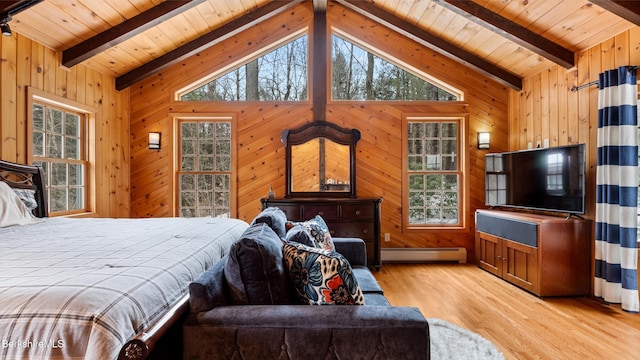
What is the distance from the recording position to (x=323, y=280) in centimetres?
137

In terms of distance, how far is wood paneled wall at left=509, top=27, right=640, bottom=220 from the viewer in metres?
3.05

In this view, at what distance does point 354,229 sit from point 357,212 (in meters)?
0.22

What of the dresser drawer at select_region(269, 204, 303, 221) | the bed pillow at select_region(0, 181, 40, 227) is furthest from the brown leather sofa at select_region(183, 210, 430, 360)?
the dresser drawer at select_region(269, 204, 303, 221)

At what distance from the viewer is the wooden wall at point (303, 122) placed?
4648 mm

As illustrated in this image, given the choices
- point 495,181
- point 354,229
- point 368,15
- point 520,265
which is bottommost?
point 520,265

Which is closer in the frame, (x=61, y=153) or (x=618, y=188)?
(x=618, y=188)

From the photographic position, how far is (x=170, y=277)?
1.32 metres

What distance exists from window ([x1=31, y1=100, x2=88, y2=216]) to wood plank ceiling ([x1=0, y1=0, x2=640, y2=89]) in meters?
0.60

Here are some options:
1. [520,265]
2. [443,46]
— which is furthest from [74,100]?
[520,265]

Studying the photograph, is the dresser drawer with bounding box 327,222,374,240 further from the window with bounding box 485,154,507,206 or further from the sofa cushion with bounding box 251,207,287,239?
the sofa cushion with bounding box 251,207,287,239

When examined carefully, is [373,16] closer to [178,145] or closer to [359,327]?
[178,145]

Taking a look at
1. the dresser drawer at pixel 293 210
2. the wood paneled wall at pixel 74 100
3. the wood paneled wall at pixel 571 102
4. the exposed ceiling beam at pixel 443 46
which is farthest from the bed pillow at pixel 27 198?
the wood paneled wall at pixel 571 102

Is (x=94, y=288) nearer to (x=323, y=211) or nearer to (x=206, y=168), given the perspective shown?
(x=323, y=211)

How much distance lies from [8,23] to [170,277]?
3234mm
